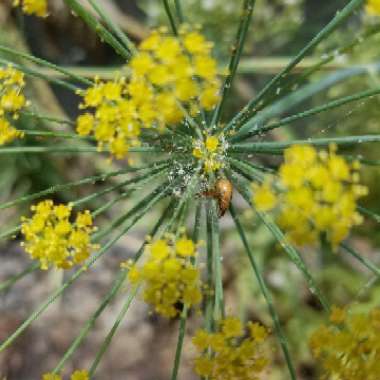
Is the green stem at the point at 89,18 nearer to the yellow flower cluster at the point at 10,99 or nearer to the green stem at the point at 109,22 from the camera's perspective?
the green stem at the point at 109,22

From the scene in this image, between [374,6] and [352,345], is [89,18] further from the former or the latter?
Answer: [352,345]

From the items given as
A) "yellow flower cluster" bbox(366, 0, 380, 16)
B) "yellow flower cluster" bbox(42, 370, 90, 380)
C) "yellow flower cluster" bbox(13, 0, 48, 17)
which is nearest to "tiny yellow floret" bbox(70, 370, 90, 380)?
"yellow flower cluster" bbox(42, 370, 90, 380)

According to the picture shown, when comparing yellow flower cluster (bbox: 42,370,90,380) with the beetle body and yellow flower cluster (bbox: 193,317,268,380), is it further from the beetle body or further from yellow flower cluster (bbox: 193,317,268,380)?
the beetle body

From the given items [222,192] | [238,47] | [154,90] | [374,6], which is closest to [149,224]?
[222,192]

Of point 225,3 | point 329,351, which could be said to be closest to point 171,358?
point 225,3

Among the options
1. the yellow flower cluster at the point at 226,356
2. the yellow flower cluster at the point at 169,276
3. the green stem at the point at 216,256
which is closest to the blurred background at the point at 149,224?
the green stem at the point at 216,256
